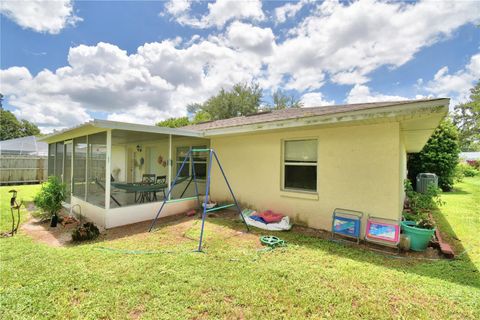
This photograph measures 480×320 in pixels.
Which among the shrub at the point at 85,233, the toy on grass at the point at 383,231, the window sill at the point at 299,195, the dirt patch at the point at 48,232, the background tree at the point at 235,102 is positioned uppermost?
the background tree at the point at 235,102

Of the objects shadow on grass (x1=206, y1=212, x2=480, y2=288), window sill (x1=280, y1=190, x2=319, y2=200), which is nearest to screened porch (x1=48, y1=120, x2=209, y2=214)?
window sill (x1=280, y1=190, x2=319, y2=200)

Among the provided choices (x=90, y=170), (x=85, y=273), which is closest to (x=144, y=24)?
(x=90, y=170)

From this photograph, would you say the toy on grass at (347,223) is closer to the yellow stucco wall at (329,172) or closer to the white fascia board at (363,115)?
the yellow stucco wall at (329,172)

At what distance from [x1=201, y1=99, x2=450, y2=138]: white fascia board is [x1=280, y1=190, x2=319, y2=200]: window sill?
1930 mm

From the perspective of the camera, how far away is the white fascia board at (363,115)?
364 centimetres

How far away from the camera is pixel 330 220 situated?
550 centimetres

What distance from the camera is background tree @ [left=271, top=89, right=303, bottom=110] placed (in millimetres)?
29719

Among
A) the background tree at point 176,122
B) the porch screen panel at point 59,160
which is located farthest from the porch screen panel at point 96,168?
the background tree at point 176,122

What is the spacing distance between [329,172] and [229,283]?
377 centimetres

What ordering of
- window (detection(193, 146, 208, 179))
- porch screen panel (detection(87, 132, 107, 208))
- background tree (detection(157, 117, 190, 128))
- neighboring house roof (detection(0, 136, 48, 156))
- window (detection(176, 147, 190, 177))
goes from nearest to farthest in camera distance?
porch screen panel (detection(87, 132, 107, 208)) → window (detection(193, 146, 208, 179)) → window (detection(176, 147, 190, 177)) → neighboring house roof (detection(0, 136, 48, 156)) → background tree (detection(157, 117, 190, 128))

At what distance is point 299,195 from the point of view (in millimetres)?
6016

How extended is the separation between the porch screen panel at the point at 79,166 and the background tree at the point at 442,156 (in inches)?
704

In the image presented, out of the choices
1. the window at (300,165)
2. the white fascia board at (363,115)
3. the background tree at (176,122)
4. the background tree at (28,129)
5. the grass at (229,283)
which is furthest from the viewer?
the background tree at (28,129)

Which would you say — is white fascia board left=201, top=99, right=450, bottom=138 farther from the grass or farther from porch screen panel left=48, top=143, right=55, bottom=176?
porch screen panel left=48, top=143, right=55, bottom=176
